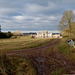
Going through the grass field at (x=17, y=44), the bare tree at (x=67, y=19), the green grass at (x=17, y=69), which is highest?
the bare tree at (x=67, y=19)

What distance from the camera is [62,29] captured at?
27672 mm

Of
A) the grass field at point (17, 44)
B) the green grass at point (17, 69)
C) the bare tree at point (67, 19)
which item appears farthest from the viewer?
the bare tree at point (67, 19)

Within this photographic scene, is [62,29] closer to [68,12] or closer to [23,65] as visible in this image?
[68,12]

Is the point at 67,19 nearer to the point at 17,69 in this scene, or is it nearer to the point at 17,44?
the point at 17,44

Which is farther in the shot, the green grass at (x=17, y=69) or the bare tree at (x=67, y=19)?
the bare tree at (x=67, y=19)

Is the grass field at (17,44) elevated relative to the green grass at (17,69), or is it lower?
elevated

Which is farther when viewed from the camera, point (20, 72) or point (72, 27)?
point (72, 27)

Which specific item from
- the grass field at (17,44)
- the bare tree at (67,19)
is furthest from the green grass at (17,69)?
the bare tree at (67,19)

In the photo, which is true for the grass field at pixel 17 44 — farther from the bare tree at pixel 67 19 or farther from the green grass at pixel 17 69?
the bare tree at pixel 67 19

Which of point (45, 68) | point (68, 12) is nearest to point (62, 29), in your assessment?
point (68, 12)

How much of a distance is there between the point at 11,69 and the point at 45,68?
8.95 ft

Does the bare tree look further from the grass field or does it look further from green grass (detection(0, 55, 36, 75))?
green grass (detection(0, 55, 36, 75))

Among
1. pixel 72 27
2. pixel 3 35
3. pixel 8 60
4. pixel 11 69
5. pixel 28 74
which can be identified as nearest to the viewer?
pixel 28 74

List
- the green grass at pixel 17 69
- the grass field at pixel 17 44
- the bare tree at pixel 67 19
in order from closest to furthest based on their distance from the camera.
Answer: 1. the green grass at pixel 17 69
2. the grass field at pixel 17 44
3. the bare tree at pixel 67 19
